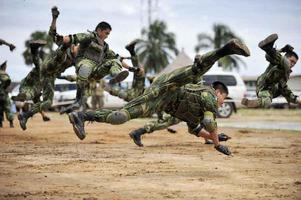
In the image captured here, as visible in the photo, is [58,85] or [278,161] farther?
[58,85]

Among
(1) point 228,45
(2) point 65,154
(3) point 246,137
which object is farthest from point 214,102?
(3) point 246,137

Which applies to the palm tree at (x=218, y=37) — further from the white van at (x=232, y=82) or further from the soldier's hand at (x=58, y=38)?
the soldier's hand at (x=58, y=38)

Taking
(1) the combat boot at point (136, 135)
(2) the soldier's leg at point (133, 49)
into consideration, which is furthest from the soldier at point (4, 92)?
(1) the combat boot at point (136, 135)

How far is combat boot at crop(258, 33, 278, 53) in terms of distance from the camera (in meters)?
10.5

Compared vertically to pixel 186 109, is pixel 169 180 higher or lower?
lower

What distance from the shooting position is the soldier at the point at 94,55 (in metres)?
10.5

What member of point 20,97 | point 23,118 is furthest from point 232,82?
point 23,118

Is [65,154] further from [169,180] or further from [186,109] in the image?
[169,180]

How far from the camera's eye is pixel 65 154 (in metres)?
9.82

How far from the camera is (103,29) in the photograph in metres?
10.7

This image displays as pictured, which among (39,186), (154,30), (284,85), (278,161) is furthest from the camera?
(154,30)

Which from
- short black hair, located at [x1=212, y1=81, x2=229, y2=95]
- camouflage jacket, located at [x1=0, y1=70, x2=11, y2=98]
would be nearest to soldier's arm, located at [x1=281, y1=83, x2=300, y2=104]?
short black hair, located at [x1=212, y1=81, x2=229, y2=95]

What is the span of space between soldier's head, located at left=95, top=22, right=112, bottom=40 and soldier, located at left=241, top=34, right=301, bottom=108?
298 cm

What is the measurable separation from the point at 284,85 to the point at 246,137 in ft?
9.37
